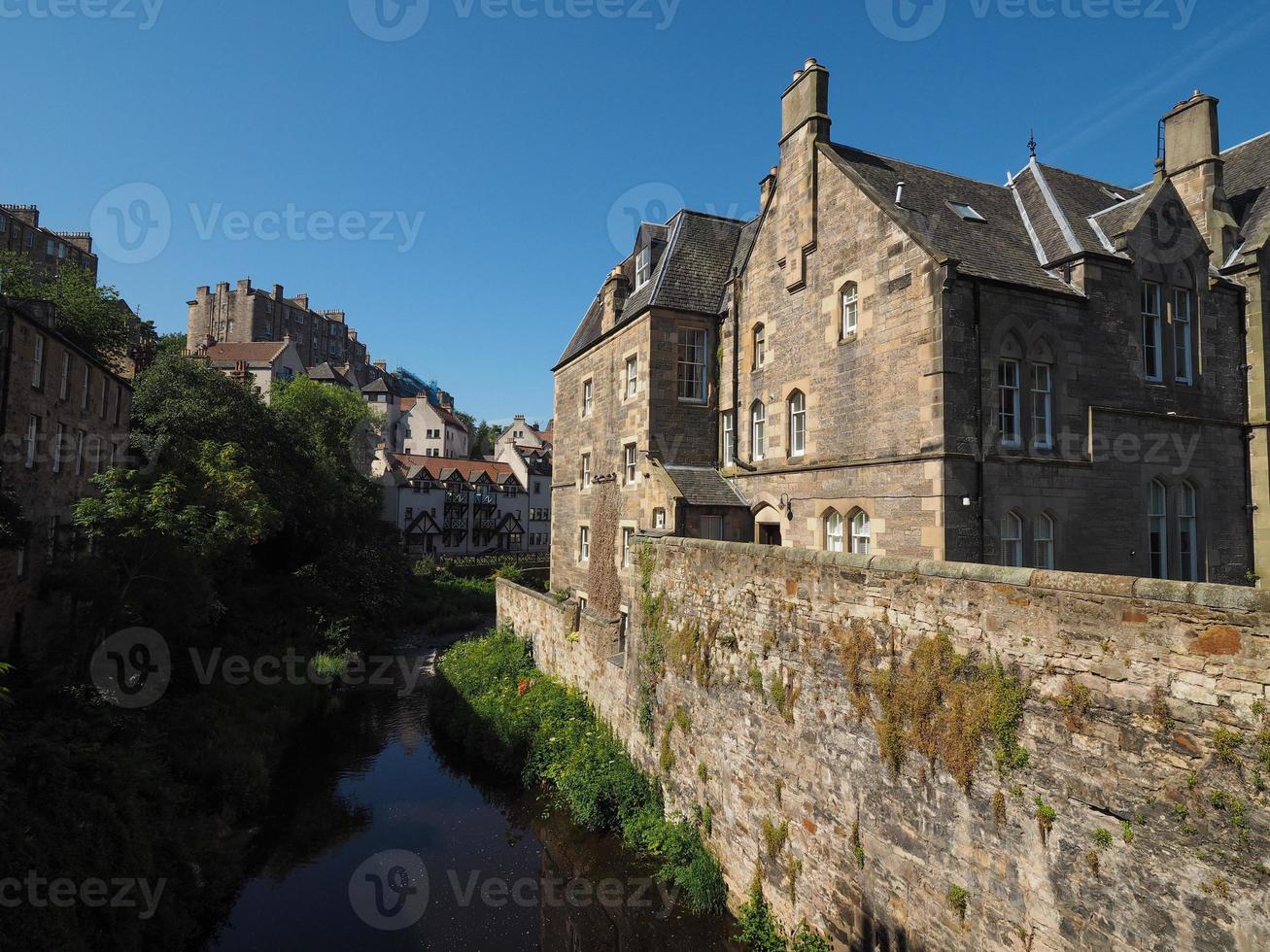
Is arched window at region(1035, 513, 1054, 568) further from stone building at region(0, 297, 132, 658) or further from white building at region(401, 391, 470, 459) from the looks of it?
white building at region(401, 391, 470, 459)

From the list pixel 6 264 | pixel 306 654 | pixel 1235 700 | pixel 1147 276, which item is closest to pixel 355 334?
pixel 6 264

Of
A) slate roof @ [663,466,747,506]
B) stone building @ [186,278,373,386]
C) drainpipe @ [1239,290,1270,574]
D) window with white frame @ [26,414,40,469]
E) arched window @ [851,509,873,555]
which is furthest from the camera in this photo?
stone building @ [186,278,373,386]

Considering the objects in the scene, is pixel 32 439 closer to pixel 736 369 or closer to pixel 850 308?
pixel 736 369

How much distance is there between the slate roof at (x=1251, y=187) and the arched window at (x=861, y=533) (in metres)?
12.1

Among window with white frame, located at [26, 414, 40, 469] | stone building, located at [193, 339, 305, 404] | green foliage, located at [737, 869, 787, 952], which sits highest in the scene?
stone building, located at [193, 339, 305, 404]

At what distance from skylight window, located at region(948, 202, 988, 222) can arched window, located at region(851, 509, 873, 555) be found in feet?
24.4

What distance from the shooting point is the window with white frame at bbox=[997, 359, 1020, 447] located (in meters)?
13.7

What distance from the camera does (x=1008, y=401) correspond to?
1389cm

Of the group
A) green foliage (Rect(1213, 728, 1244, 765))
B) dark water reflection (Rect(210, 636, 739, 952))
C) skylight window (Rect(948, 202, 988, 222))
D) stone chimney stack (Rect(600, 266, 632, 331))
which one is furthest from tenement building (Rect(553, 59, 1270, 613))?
green foliage (Rect(1213, 728, 1244, 765))

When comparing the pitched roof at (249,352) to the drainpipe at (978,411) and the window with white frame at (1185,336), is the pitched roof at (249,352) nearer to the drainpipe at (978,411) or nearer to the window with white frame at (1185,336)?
the drainpipe at (978,411)

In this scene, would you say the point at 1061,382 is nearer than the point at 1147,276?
Yes

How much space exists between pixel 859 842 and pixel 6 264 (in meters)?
45.6

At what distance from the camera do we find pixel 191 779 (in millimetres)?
15086

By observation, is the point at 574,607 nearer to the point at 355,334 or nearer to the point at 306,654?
the point at 306,654
